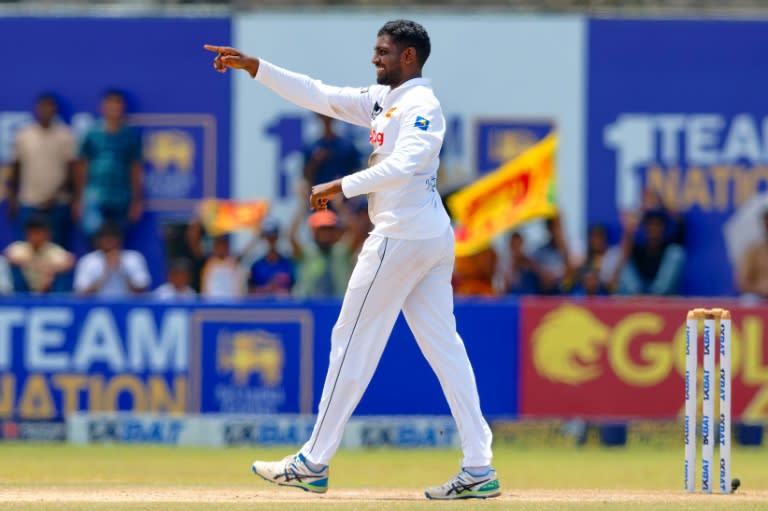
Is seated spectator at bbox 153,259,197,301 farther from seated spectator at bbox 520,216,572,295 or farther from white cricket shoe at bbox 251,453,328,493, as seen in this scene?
white cricket shoe at bbox 251,453,328,493

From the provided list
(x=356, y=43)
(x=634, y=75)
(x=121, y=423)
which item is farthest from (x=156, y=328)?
(x=634, y=75)

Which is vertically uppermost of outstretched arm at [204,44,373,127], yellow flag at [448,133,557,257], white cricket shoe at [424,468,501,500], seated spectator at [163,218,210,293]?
outstretched arm at [204,44,373,127]

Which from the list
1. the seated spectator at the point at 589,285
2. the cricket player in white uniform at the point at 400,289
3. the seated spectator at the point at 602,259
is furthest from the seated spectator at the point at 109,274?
the cricket player in white uniform at the point at 400,289

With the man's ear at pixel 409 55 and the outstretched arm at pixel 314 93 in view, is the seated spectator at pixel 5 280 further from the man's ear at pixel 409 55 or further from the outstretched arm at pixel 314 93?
the man's ear at pixel 409 55

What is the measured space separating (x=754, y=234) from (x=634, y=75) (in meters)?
1.95

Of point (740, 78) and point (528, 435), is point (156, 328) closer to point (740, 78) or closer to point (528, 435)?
point (528, 435)

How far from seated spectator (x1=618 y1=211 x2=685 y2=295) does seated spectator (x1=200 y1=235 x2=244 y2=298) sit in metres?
3.49

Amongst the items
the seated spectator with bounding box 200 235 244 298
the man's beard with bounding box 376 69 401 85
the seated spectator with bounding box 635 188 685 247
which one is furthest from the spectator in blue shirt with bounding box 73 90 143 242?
the man's beard with bounding box 376 69 401 85

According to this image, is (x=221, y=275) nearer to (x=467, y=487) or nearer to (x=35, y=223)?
(x=35, y=223)

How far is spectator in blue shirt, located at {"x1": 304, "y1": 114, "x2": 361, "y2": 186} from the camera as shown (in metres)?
16.7

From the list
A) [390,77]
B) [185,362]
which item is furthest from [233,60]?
[185,362]

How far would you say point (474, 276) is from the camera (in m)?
15.3

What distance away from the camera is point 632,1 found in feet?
59.0

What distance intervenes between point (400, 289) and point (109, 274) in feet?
23.9
